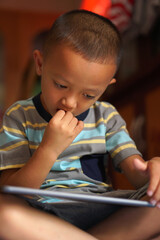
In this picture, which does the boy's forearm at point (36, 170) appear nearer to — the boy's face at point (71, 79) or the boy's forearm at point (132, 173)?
the boy's face at point (71, 79)

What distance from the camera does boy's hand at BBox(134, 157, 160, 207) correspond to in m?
0.66

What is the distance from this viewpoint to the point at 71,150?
860 millimetres

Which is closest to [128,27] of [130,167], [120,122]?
[120,122]

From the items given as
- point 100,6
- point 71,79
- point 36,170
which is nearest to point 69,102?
point 71,79

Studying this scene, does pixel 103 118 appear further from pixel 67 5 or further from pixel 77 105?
pixel 67 5

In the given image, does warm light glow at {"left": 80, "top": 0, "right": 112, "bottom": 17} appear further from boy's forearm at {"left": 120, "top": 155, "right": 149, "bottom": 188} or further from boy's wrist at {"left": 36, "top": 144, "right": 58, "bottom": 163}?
boy's wrist at {"left": 36, "top": 144, "right": 58, "bottom": 163}

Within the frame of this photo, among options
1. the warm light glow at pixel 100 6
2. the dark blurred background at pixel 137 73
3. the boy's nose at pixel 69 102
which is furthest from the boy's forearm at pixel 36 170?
the warm light glow at pixel 100 6

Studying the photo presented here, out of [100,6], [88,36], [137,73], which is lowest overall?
[137,73]

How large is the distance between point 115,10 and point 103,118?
0.99m

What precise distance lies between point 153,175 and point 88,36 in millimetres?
313

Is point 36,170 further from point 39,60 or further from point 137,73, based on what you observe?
point 137,73

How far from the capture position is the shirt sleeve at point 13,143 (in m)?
0.78

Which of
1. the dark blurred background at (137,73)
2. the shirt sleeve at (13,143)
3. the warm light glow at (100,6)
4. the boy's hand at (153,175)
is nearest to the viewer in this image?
the boy's hand at (153,175)

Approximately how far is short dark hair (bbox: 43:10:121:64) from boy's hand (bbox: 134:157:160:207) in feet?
0.75
